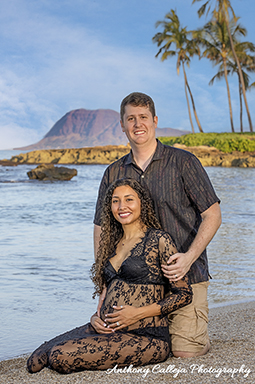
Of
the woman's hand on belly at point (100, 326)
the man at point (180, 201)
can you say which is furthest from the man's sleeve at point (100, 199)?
the woman's hand on belly at point (100, 326)

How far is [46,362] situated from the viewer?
2.88 metres

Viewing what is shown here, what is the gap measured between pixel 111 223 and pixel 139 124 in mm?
775

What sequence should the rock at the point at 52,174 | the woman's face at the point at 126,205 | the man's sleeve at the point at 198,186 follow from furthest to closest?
the rock at the point at 52,174 < the man's sleeve at the point at 198,186 < the woman's face at the point at 126,205

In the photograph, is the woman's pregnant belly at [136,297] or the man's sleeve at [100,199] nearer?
the woman's pregnant belly at [136,297]

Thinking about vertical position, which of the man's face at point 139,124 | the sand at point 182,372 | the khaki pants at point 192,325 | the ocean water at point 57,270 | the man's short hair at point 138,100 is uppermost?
the man's short hair at point 138,100

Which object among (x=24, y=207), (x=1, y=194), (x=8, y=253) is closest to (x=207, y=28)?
(x=1, y=194)

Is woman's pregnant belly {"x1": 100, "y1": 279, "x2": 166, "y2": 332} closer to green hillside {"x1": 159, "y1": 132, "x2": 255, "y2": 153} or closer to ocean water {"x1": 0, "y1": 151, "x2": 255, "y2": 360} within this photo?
ocean water {"x1": 0, "y1": 151, "x2": 255, "y2": 360}

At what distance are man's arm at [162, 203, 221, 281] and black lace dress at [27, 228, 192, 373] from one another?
0.06 m

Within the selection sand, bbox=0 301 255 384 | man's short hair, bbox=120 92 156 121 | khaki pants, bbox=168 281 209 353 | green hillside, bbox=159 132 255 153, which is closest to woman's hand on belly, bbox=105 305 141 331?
sand, bbox=0 301 255 384

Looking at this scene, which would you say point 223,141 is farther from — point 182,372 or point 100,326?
point 182,372

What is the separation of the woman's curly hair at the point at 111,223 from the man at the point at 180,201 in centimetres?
15

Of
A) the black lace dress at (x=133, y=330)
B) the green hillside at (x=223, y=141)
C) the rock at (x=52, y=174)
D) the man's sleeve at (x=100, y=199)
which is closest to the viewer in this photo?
the black lace dress at (x=133, y=330)

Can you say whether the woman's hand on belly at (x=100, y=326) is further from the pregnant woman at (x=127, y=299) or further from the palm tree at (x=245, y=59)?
the palm tree at (x=245, y=59)

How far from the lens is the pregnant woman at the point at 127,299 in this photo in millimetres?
2746
